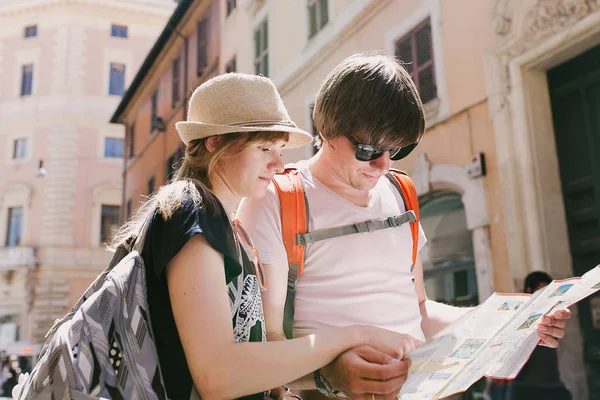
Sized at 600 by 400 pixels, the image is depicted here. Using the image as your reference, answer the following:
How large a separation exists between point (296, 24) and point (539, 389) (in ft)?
19.5

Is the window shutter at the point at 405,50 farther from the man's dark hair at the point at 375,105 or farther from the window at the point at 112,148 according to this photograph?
the window at the point at 112,148

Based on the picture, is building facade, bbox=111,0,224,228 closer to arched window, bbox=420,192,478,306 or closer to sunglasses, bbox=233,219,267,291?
arched window, bbox=420,192,478,306

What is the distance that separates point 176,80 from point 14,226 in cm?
1000

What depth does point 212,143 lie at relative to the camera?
1.44 metres

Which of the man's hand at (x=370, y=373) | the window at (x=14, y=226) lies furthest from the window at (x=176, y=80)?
the man's hand at (x=370, y=373)

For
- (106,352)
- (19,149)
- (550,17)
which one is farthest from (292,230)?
(19,149)

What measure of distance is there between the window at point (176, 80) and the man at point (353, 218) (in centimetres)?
1278

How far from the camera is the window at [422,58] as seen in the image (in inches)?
224

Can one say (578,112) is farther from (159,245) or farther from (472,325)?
(159,245)

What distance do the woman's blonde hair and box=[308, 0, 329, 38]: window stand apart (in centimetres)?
629

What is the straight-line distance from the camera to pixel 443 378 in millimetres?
1140

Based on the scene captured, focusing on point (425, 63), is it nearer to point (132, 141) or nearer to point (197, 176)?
point (197, 176)

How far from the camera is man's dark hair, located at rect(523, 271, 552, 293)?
413 centimetres

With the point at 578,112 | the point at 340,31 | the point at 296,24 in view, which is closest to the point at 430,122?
the point at 578,112
